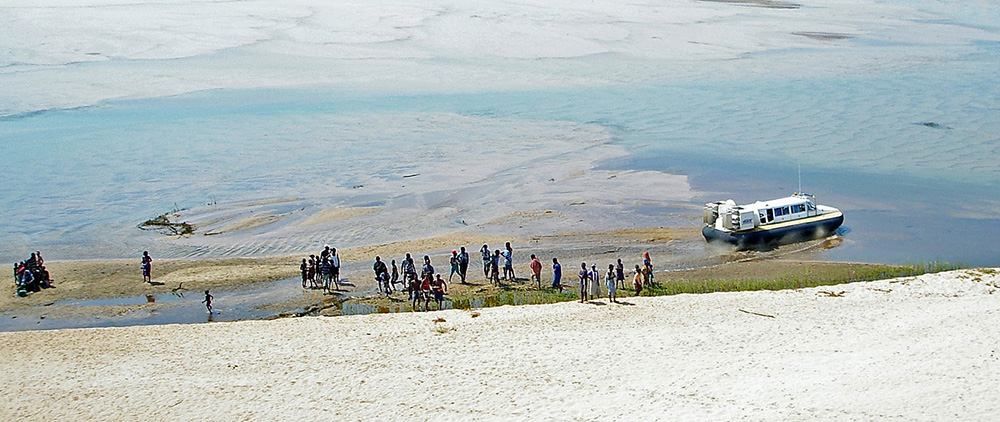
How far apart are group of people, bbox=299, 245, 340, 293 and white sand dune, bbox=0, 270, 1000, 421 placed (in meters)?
2.99

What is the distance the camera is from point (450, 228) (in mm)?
26141

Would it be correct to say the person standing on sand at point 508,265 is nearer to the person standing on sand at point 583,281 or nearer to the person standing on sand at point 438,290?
the person standing on sand at point 438,290

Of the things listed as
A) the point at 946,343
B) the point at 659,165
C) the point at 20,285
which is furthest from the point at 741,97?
the point at 20,285

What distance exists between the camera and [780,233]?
934 inches

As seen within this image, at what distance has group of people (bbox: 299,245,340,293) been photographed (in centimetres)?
2080

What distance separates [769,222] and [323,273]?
Answer: 11097 millimetres

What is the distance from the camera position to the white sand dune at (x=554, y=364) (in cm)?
1359

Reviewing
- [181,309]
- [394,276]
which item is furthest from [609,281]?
[181,309]

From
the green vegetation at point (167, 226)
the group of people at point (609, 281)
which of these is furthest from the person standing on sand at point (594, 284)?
the green vegetation at point (167, 226)

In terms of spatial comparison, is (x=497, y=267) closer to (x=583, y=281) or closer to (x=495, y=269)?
(x=495, y=269)

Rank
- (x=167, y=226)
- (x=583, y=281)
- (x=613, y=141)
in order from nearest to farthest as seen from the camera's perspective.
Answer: (x=583, y=281)
(x=167, y=226)
(x=613, y=141)

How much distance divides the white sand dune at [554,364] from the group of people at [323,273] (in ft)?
9.81

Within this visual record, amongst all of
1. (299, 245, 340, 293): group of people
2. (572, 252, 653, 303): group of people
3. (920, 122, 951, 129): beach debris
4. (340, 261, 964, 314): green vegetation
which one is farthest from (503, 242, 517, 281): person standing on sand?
(920, 122, 951, 129): beach debris

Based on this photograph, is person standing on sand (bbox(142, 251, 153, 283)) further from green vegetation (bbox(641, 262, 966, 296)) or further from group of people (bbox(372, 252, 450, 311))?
green vegetation (bbox(641, 262, 966, 296))
